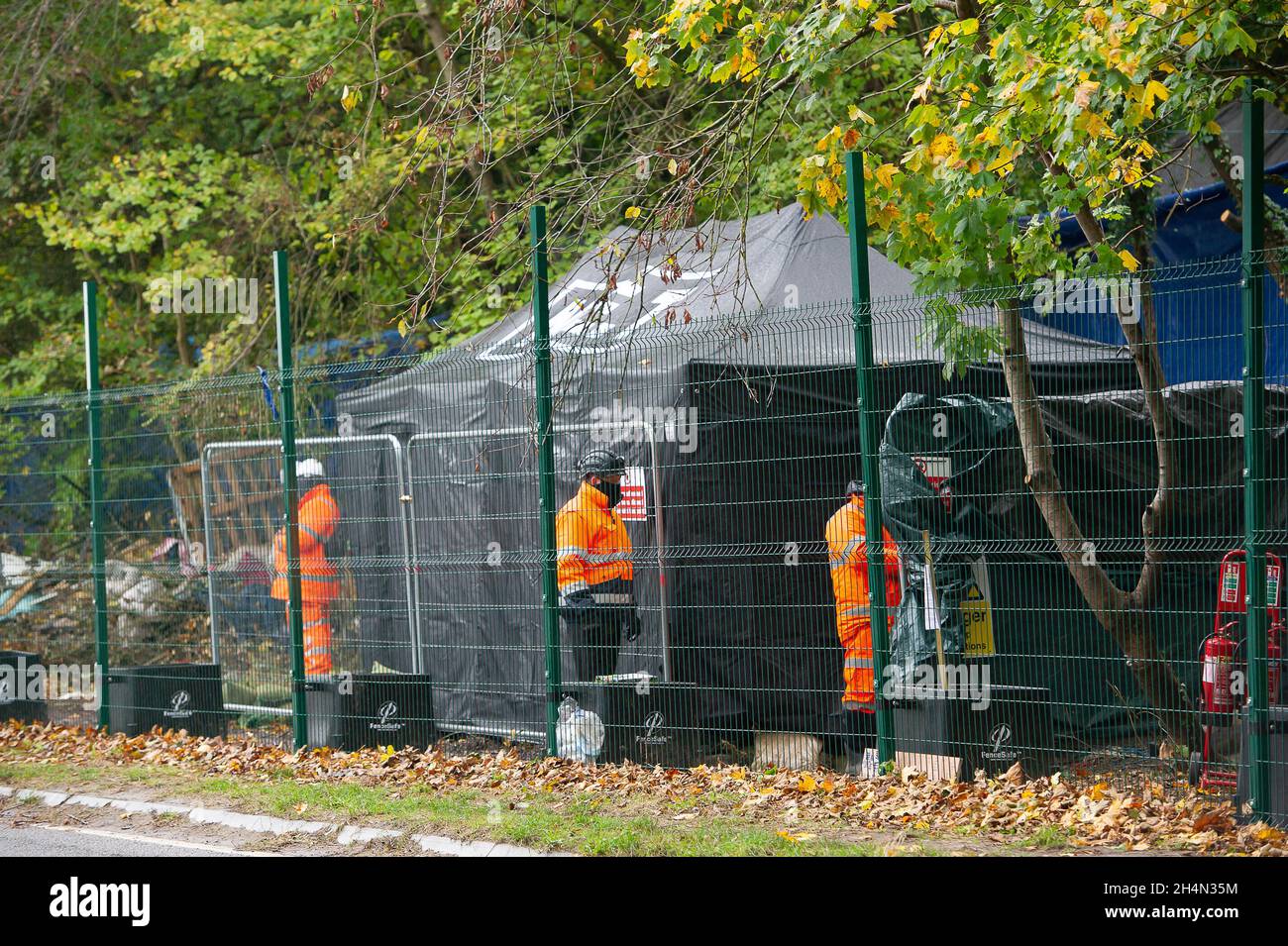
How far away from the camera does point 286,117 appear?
1903 cm

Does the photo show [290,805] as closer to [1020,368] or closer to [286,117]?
[1020,368]

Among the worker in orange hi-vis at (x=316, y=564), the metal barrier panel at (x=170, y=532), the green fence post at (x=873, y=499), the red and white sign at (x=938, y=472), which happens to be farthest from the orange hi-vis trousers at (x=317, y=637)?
the red and white sign at (x=938, y=472)

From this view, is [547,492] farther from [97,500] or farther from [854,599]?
[97,500]

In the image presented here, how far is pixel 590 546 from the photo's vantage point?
391 inches

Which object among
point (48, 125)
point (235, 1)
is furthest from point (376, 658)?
point (48, 125)

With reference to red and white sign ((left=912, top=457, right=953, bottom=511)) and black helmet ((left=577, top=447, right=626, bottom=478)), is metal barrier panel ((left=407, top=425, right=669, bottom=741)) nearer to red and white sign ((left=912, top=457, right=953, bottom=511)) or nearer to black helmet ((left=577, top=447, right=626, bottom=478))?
black helmet ((left=577, top=447, right=626, bottom=478))

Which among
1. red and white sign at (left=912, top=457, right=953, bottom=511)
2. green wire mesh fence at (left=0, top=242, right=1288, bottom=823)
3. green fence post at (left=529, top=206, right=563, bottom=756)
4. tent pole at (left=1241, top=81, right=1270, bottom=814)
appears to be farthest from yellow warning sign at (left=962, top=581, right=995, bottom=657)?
green fence post at (left=529, top=206, right=563, bottom=756)

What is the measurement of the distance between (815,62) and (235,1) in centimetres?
1130

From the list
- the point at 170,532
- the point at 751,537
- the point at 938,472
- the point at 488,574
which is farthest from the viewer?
the point at 170,532

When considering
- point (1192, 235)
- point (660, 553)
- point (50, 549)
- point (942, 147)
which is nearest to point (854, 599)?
point (660, 553)

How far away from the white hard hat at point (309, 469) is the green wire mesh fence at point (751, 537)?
2 cm

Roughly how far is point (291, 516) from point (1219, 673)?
21.7 feet

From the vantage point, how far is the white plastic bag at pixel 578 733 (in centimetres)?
949

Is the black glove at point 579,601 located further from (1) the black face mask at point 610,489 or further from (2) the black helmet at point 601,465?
(2) the black helmet at point 601,465
